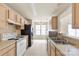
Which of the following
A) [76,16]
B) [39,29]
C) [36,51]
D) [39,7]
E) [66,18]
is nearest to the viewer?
[76,16]

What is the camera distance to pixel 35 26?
50.2 ft

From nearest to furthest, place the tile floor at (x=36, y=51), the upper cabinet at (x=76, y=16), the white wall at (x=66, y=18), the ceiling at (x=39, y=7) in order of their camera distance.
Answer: the upper cabinet at (x=76, y=16) → the ceiling at (x=39, y=7) → the white wall at (x=66, y=18) → the tile floor at (x=36, y=51)

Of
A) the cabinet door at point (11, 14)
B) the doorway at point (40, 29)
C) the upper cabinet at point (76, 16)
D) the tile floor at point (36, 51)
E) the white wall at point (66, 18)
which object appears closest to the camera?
the upper cabinet at point (76, 16)

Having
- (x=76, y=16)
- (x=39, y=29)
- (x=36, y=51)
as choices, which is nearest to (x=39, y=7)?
(x=36, y=51)

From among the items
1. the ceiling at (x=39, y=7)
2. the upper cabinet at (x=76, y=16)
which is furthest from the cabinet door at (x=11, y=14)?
the upper cabinet at (x=76, y=16)

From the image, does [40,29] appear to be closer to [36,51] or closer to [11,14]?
[36,51]

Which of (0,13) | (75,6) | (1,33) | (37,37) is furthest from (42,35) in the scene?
(75,6)

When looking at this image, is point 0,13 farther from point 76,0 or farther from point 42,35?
point 42,35

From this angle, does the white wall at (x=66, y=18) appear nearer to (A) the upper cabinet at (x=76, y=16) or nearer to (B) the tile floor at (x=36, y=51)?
(B) the tile floor at (x=36, y=51)

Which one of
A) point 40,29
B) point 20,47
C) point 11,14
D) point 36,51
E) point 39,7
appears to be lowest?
point 36,51

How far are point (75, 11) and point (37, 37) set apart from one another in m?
13.1

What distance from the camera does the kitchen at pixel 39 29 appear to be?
3059 mm

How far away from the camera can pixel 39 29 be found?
15.3 metres

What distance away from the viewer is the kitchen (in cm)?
306
